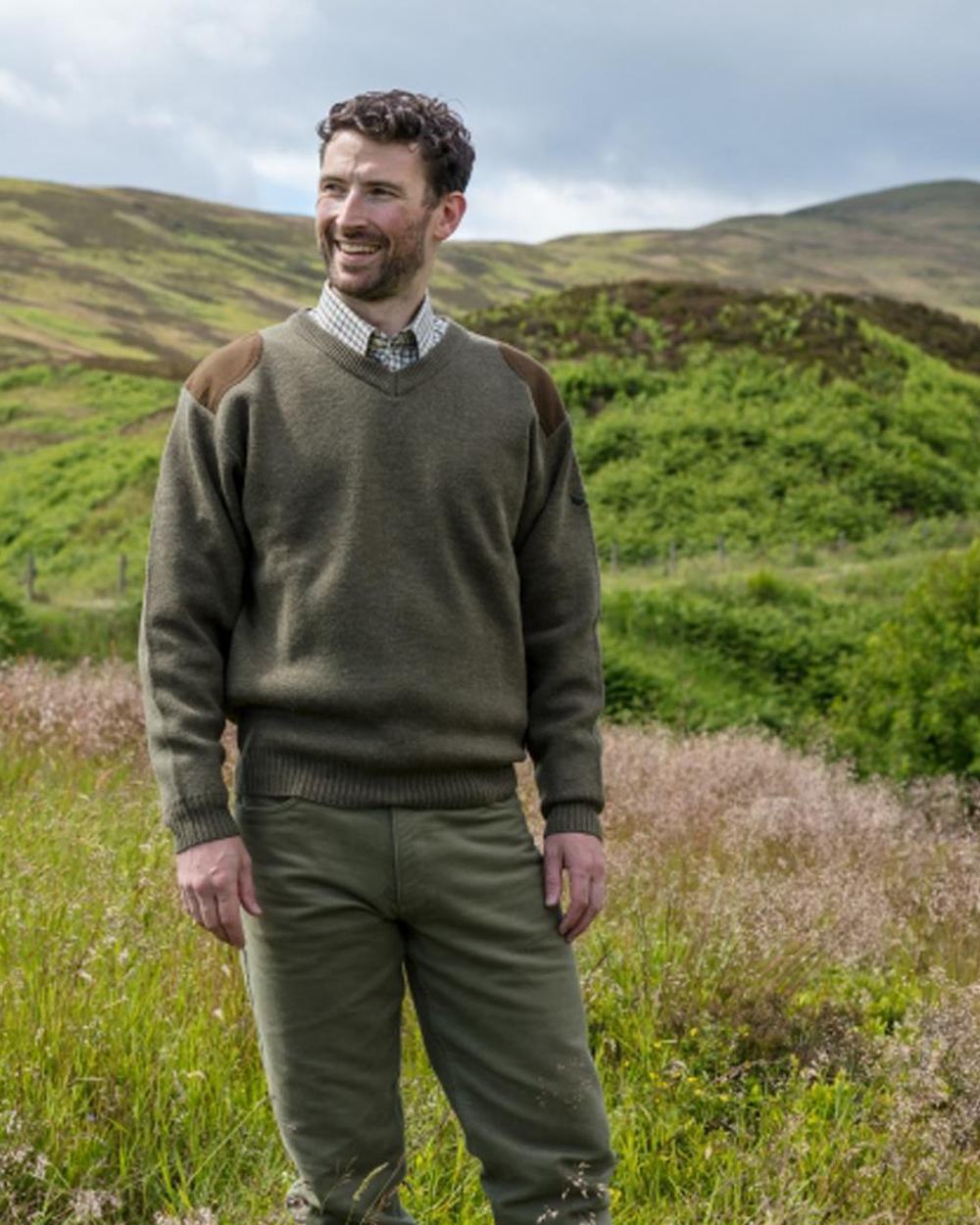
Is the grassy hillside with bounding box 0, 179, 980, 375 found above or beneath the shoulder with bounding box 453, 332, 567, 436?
beneath

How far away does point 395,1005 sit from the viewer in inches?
106

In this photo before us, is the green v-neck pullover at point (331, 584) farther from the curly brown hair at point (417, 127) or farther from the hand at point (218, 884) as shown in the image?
the curly brown hair at point (417, 127)

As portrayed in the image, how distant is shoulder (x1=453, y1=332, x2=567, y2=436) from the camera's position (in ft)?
9.46

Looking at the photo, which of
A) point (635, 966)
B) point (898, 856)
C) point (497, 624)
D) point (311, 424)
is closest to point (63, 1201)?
point (497, 624)

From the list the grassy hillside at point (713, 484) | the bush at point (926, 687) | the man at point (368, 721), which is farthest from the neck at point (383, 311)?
the grassy hillside at point (713, 484)

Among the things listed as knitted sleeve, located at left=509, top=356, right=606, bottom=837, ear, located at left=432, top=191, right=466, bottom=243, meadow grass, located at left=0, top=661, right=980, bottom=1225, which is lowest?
meadow grass, located at left=0, top=661, right=980, bottom=1225

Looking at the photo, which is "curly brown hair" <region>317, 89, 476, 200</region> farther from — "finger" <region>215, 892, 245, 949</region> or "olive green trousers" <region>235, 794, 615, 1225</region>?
"finger" <region>215, 892, 245, 949</region>

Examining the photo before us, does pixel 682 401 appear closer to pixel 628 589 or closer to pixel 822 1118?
pixel 628 589

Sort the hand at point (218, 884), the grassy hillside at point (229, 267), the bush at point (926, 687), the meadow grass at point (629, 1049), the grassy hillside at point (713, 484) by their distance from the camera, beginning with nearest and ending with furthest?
→ the hand at point (218, 884)
the meadow grass at point (629, 1049)
the bush at point (926, 687)
the grassy hillside at point (713, 484)
the grassy hillside at point (229, 267)

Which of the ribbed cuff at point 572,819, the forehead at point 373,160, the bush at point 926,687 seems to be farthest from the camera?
the bush at point 926,687

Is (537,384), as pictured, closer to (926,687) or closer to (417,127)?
(417,127)

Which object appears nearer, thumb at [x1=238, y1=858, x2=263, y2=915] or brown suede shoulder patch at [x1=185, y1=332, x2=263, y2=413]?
thumb at [x1=238, y1=858, x2=263, y2=915]

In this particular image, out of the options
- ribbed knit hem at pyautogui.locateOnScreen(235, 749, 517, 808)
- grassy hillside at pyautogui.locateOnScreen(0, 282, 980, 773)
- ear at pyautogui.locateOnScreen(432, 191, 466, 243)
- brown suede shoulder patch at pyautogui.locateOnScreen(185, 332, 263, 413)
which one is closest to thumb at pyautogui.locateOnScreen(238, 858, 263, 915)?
ribbed knit hem at pyautogui.locateOnScreen(235, 749, 517, 808)

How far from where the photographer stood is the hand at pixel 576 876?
273cm
